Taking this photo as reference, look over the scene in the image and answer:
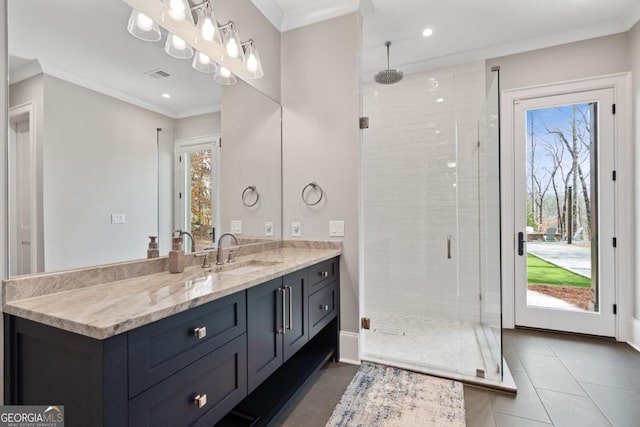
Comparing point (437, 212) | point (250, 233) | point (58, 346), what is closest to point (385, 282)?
point (437, 212)

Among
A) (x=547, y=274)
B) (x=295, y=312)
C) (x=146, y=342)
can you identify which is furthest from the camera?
(x=547, y=274)

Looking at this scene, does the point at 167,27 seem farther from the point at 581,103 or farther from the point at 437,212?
the point at 581,103

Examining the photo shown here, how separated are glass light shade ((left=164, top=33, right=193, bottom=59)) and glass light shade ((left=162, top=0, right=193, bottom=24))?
0.09 meters

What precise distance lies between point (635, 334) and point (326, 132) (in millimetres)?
3071

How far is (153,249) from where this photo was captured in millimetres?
1579

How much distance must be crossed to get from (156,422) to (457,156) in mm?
3079

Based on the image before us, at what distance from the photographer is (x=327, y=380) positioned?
2.07 m

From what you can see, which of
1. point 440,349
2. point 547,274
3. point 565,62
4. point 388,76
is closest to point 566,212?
point 547,274

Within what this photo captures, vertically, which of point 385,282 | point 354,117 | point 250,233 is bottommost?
point 385,282

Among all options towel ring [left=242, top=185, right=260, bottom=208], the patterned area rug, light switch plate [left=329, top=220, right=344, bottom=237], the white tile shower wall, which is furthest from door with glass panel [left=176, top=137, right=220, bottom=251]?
the white tile shower wall

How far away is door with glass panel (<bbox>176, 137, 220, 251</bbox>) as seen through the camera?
1.78 m

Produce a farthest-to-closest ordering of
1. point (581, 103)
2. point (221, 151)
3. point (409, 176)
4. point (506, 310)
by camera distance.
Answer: point (409, 176) < point (506, 310) < point (581, 103) < point (221, 151)

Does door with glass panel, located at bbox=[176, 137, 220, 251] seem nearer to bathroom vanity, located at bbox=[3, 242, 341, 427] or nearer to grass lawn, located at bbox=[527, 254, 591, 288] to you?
bathroom vanity, located at bbox=[3, 242, 341, 427]

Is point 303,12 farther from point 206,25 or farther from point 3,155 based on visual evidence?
point 3,155
